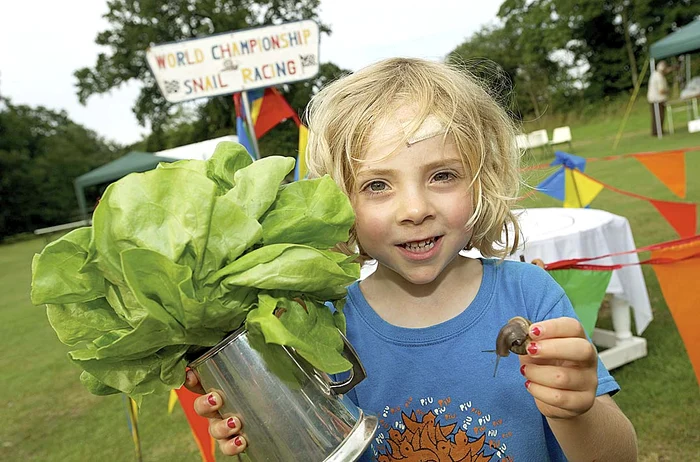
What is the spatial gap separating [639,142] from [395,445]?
18588mm

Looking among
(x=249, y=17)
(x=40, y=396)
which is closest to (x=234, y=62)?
(x=40, y=396)

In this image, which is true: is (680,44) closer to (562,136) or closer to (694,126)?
(694,126)

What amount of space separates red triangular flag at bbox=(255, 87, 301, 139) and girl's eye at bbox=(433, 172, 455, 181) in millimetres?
6072

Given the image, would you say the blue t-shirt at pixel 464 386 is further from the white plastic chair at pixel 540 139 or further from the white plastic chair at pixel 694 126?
the white plastic chair at pixel 540 139

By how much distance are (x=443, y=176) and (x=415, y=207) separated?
0.48 ft

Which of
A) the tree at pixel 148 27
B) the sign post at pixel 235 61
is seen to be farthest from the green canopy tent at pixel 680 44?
the tree at pixel 148 27

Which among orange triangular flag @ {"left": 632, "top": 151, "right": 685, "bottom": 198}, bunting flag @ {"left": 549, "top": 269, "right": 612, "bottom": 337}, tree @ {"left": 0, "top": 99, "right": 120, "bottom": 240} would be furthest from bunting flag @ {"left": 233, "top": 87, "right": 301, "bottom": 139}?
tree @ {"left": 0, "top": 99, "right": 120, "bottom": 240}

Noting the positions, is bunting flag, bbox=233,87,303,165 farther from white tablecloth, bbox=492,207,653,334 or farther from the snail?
the snail

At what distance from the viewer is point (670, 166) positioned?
16.0ft

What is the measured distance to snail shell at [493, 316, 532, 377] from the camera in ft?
3.12

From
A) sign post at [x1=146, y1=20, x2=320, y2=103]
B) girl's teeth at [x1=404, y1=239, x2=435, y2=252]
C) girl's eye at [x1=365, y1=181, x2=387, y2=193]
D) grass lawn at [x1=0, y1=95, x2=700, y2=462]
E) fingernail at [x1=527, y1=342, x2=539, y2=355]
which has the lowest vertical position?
grass lawn at [x1=0, y1=95, x2=700, y2=462]

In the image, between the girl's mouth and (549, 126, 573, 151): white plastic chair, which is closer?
the girl's mouth

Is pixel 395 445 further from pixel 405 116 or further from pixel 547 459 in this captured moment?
pixel 405 116

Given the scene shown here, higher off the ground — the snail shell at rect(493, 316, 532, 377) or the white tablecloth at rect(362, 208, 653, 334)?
the snail shell at rect(493, 316, 532, 377)
